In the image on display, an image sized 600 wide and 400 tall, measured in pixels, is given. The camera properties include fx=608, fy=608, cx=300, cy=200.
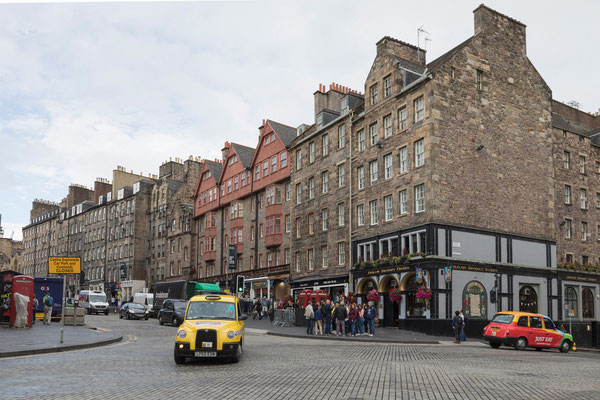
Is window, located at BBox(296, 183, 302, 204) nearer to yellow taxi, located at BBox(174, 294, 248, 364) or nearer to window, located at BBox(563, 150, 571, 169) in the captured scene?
window, located at BBox(563, 150, 571, 169)

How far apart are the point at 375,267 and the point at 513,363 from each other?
832 inches

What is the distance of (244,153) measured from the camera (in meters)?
63.1

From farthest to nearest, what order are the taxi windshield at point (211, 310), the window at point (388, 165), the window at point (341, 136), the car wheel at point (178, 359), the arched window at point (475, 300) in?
1. the window at point (341, 136)
2. the window at point (388, 165)
3. the arched window at point (475, 300)
4. the taxi windshield at point (211, 310)
5. the car wheel at point (178, 359)

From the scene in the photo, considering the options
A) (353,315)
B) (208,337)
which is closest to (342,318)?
(353,315)

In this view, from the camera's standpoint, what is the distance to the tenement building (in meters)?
35.1

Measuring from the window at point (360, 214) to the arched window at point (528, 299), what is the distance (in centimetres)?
1100

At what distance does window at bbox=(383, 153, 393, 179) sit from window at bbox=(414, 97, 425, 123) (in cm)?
342

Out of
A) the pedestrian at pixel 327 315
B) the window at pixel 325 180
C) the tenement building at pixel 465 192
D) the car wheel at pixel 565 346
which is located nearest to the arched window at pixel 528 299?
the tenement building at pixel 465 192

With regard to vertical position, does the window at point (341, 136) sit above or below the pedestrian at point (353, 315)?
above

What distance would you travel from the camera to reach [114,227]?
90.5 metres

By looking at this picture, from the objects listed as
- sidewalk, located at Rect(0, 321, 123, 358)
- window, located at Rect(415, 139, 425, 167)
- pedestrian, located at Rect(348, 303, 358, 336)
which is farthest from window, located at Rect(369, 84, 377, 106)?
sidewalk, located at Rect(0, 321, 123, 358)

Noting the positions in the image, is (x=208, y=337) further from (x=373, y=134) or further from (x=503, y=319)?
(x=373, y=134)

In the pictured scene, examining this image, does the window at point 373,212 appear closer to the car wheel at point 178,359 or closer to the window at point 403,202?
the window at point 403,202

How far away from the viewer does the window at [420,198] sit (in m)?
35.6
